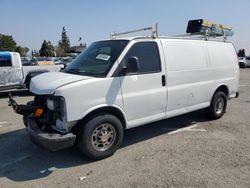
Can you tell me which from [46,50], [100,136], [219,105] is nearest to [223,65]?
[219,105]

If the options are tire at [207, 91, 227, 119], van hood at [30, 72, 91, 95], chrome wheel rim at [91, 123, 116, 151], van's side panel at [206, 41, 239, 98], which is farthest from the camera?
tire at [207, 91, 227, 119]

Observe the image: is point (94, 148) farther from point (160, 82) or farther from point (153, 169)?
point (160, 82)

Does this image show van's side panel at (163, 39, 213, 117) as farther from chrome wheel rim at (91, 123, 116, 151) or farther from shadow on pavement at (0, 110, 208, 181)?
chrome wheel rim at (91, 123, 116, 151)

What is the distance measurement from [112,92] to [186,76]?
1.96 metres

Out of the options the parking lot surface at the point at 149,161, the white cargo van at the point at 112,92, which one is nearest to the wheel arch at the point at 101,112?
the white cargo van at the point at 112,92

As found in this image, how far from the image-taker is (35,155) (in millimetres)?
4957

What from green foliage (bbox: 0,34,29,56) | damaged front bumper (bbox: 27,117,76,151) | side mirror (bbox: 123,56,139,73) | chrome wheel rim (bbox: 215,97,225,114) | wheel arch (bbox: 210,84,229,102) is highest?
green foliage (bbox: 0,34,29,56)

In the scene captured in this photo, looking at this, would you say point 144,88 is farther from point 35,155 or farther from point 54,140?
point 35,155

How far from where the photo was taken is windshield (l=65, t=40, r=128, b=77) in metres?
4.74

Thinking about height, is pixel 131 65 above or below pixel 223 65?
above

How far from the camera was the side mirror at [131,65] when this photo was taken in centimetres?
464

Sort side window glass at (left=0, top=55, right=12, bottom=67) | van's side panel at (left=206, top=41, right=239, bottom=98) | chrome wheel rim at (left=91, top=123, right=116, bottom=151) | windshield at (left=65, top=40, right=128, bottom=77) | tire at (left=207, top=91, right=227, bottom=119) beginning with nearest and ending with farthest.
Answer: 1. chrome wheel rim at (left=91, top=123, right=116, bottom=151)
2. windshield at (left=65, top=40, right=128, bottom=77)
3. van's side panel at (left=206, top=41, right=239, bottom=98)
4. tire at (left=207, top=91, right=227, bottom=119)
5. side window glass at (left=0, top=55, right=12, bottom=67)

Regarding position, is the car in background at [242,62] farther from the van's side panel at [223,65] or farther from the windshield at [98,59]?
the windshield at [98,59]

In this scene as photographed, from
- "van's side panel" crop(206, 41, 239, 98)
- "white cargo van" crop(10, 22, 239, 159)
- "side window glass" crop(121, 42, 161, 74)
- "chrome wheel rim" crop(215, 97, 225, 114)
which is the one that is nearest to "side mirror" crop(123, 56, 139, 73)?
"white cargo van" crop(10, 22, 239, 159)
